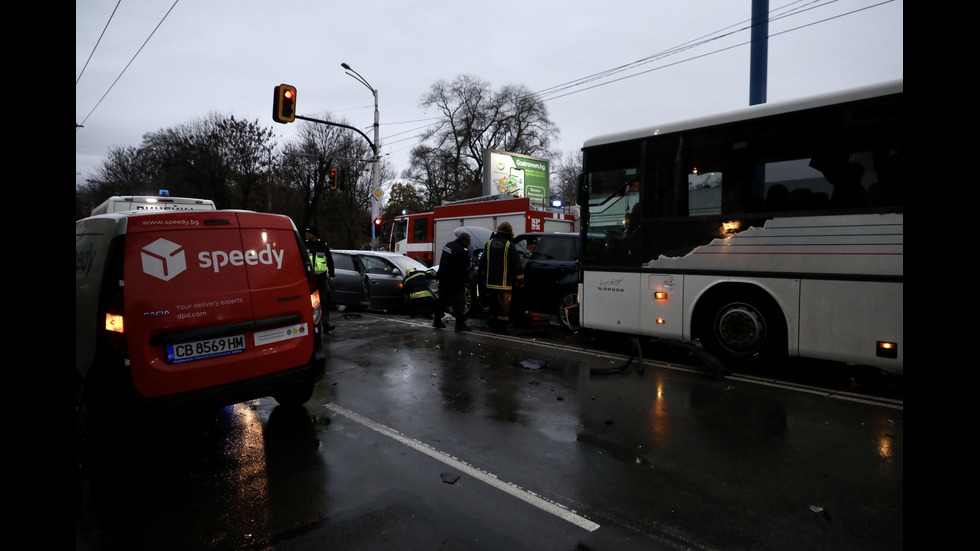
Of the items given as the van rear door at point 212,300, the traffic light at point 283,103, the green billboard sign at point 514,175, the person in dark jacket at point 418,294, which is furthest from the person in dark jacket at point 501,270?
the green billboard sign at point 514,175

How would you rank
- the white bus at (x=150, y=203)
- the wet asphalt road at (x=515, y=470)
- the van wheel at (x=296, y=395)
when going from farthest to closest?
the white bus at (x=150, y=203) → the van wheel at (x=296, y=395) → the wet asphalt road at (x=515, y=470)

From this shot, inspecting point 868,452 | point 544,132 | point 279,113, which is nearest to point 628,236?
point 868,452

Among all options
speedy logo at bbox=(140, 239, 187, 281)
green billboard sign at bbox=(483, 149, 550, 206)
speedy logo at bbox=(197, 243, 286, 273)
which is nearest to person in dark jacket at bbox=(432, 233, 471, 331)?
speedy logo at bbox=(197, 243, 286, 273)

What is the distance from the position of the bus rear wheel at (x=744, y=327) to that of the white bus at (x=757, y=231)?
0.04ft

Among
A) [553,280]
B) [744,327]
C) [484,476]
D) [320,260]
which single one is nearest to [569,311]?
[553,280]

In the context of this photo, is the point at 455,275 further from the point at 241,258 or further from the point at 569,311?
the point at 241,258

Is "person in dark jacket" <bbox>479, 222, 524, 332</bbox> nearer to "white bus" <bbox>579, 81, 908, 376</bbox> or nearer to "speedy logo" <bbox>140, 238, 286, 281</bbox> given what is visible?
"white bus" <bbox>579, 81, 908, 376</bbox>

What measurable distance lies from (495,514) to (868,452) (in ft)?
9.98

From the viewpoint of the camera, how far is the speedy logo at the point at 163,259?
13.0 feet

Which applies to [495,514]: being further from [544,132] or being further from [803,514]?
[544,132]

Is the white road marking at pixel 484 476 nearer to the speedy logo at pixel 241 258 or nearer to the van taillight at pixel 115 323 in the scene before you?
the speedy logo at pixel 241 258

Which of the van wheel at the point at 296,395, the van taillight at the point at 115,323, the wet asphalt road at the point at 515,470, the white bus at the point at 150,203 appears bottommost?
Result: the wet asphalt road at the point at 515,470
